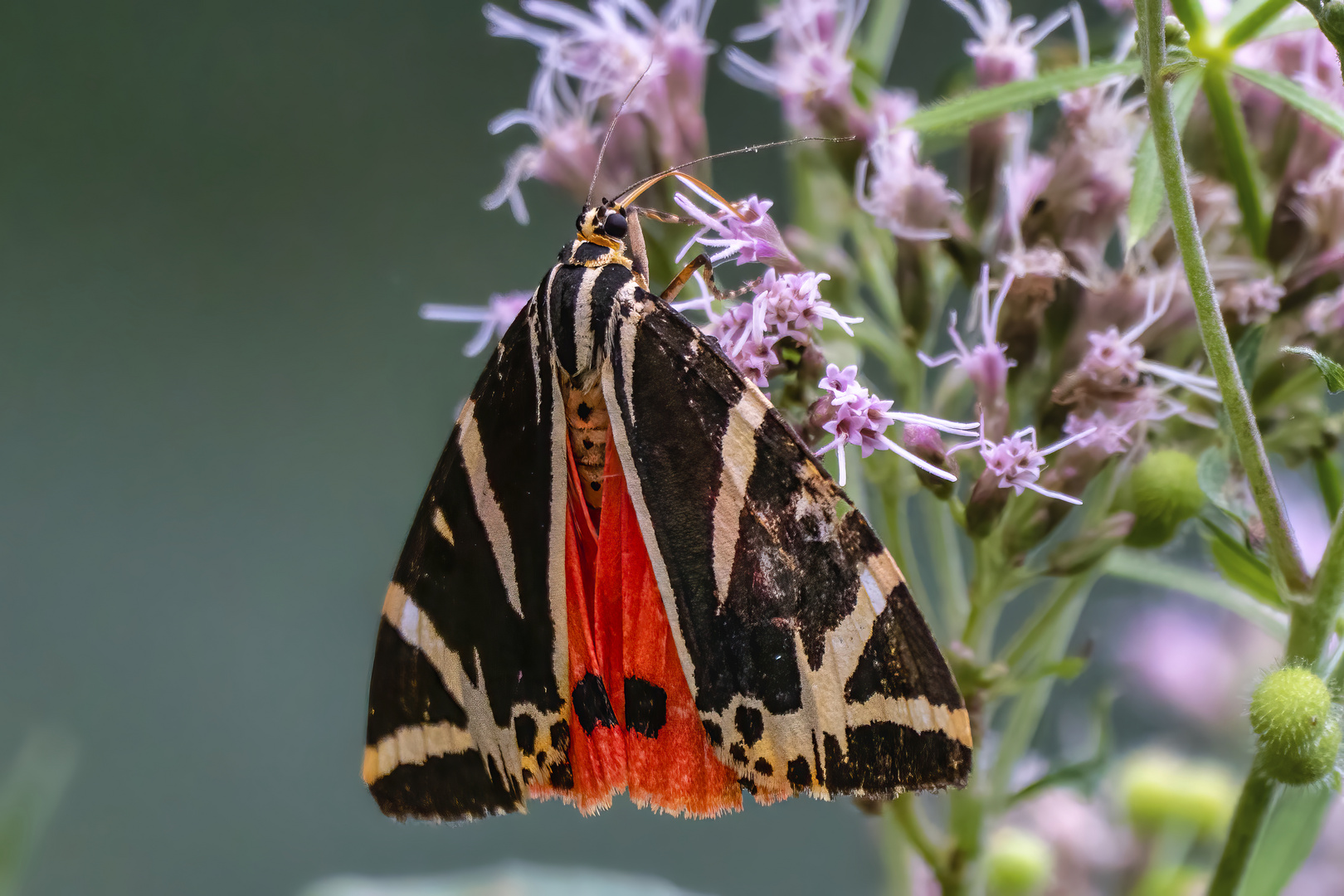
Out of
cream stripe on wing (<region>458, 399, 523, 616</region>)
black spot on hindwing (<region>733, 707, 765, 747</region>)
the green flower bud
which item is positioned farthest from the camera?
the green flower bud

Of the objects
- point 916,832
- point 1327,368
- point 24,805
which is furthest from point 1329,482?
point 24,805

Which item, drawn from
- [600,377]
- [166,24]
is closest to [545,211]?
[166,24]

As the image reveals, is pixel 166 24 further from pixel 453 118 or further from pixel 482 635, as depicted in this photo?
pixel 482 635

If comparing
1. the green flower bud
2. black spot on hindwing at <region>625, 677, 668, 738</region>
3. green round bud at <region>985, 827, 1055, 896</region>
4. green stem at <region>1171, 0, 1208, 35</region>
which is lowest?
green round bud at <region>985, 827, 1055, 896</region>

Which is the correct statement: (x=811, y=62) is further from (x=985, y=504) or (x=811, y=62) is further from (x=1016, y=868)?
(x=1016, y=868)

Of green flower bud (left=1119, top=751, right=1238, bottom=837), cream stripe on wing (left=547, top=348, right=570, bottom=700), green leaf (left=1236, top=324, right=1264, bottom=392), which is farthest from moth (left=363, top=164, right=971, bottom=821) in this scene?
green flower bud (left=1119, top=751, right=1238, bottom=837)

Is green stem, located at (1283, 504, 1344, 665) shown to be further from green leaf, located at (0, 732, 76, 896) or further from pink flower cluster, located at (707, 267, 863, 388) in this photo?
green leaf, located at (0, 732, 76, 896)
